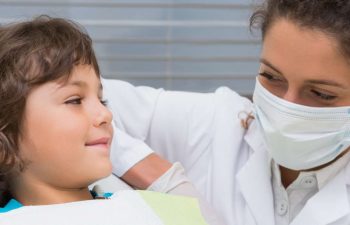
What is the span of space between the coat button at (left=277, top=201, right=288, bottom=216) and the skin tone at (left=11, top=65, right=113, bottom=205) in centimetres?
59

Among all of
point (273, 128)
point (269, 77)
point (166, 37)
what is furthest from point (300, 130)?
point (166, 37)

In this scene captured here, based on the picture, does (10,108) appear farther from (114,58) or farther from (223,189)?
(114,58)

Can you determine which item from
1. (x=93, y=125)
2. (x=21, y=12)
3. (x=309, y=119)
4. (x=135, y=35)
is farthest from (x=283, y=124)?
(x=21, y=12)

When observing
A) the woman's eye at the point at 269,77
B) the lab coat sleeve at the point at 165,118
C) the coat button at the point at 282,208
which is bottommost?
the coat button at the point at 282,208

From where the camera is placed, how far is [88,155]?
1423 millimetres

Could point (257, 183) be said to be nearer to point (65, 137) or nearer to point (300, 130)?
point (300, 130)

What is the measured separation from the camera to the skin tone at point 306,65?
60.8 inches

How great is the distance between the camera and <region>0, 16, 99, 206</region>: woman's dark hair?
1.40 m

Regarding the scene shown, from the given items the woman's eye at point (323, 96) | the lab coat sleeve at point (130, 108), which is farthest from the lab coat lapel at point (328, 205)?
the lab coat sleeve at point (130, 108)

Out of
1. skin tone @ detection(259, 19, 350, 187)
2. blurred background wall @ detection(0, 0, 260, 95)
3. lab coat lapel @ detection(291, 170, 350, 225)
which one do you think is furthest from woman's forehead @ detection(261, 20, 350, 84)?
blurred background wall @ detection(0, 0, 260, 95)

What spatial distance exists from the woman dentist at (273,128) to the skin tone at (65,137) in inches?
15.0

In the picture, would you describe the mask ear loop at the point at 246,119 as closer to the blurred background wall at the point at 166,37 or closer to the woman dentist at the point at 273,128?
the woman dentist at the point at 273,128

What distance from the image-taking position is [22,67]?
4.66 feet

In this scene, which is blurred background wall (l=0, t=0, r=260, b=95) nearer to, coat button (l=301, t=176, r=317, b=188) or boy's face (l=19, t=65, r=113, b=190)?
coat button (l=301, t=176, r=317, b=188)
